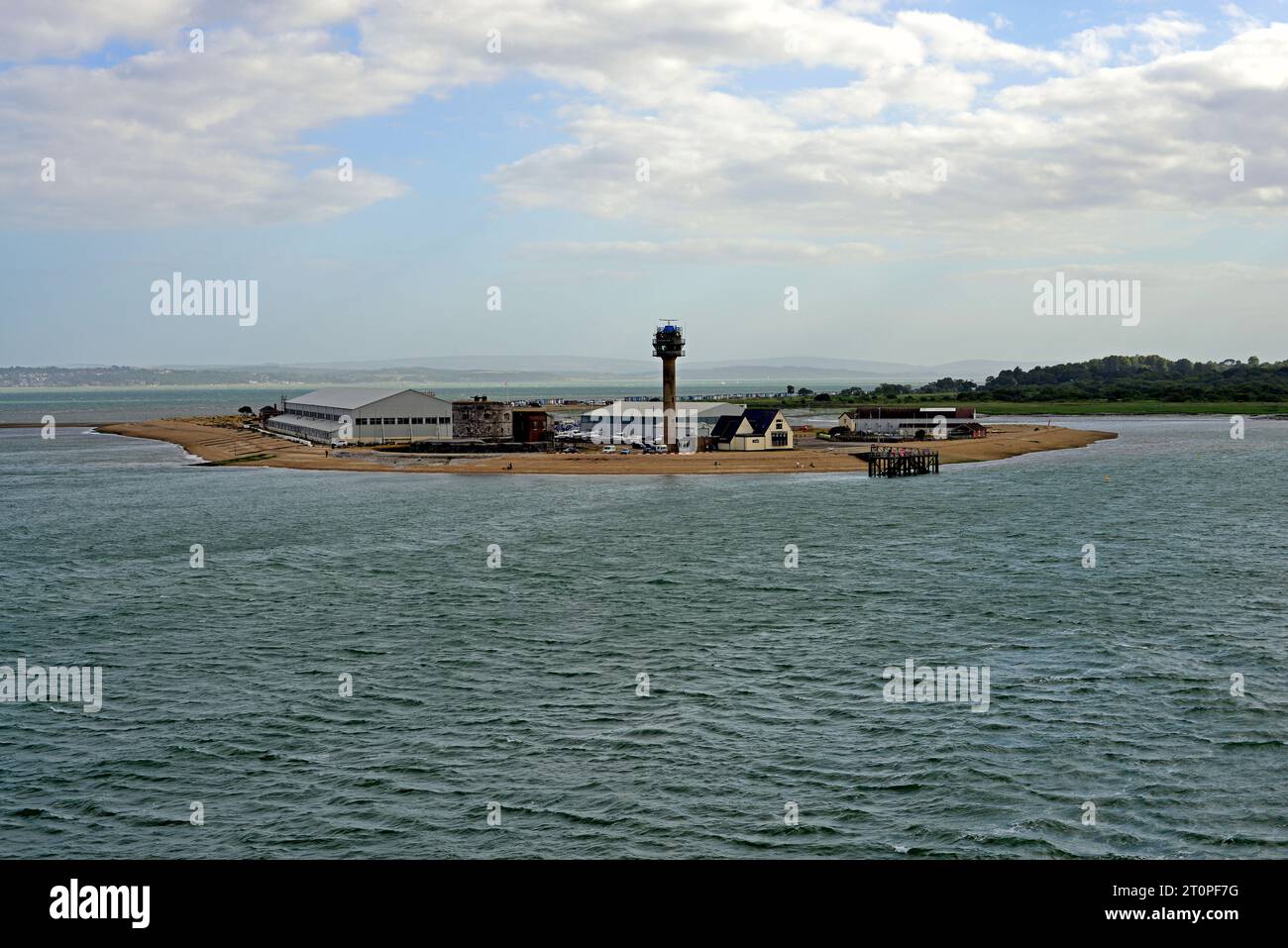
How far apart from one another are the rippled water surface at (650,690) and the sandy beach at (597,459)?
38.3 metres

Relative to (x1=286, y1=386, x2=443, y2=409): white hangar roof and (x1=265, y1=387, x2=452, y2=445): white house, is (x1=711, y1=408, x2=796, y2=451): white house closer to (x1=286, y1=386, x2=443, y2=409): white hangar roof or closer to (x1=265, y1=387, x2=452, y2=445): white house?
(x1=265, y1=387, x2=452, y2=445): white house

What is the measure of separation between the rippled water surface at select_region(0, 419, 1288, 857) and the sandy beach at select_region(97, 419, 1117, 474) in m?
38.3

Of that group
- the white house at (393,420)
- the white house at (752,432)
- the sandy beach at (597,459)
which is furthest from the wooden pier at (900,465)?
the white house at (393,420)

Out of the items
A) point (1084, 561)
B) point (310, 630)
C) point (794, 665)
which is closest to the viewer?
point (794, 665)

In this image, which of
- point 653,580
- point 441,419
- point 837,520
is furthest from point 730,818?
point 441,419

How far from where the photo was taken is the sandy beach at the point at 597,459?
104m

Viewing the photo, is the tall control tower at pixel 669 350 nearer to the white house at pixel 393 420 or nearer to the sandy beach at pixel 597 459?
the sandy beach at pixel 597 459

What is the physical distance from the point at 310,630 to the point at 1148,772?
27584mm

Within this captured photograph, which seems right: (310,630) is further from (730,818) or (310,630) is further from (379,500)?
Result: (379,500)

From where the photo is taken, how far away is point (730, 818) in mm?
Answer: 20672

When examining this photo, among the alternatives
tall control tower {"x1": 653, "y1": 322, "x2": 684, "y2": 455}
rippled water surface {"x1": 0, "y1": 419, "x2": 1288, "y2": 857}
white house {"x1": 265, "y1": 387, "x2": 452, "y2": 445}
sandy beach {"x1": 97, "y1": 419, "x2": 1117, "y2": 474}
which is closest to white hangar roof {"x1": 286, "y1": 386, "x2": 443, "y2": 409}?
white house {"x1": 265, "y1": 387, "x2": 452, "y2": 445}

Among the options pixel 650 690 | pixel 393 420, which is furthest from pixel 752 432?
pixel 650 690

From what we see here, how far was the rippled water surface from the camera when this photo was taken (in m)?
20.6

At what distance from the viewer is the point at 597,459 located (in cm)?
11019
